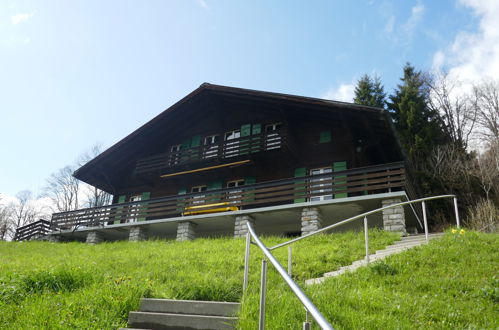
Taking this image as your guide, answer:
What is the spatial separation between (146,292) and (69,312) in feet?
3.60

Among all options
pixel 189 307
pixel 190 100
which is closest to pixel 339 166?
pixel 190 100

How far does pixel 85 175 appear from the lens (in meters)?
23.0

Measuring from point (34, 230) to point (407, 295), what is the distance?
71.6 ft

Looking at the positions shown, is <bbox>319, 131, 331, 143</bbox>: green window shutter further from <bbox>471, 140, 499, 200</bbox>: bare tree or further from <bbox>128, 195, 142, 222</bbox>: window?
<bbox>128, 195, 142, 222</bbox>: window

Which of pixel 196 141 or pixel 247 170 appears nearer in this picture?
pixel 247 170

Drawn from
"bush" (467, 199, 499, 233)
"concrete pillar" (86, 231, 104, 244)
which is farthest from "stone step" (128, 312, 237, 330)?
"concrete pillar" (86, 231, 104, 244)

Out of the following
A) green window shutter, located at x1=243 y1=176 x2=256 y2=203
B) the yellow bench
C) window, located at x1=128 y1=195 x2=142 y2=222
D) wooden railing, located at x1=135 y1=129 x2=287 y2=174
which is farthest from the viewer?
window, located at x1=128 y1=195 x2=142 y2=222

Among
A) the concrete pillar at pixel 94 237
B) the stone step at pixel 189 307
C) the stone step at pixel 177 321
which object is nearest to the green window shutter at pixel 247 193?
the concrete pillar at pixel 94 237

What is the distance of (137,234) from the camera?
18.0 metres

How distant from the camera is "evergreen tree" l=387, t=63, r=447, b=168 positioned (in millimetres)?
24594

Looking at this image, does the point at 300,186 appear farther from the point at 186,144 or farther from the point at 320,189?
the point at 186,144

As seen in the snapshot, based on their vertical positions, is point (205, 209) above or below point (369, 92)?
below

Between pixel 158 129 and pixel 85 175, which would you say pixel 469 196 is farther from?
pixel 85 175

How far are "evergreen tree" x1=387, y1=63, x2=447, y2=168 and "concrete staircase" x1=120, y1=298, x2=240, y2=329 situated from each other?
21677mm
